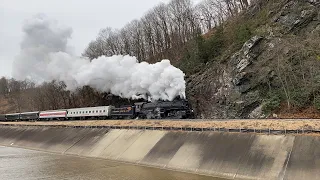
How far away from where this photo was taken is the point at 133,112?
63156 millimetres

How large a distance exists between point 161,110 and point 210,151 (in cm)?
2153

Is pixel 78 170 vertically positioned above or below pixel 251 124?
below

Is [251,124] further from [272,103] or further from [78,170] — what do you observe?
[78,170]

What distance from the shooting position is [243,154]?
3256 cm

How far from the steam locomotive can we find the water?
16.0 metres

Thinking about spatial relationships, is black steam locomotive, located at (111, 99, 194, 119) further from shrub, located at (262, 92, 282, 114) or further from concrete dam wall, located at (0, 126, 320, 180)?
shrub, located at (262, 92, 282, 114)

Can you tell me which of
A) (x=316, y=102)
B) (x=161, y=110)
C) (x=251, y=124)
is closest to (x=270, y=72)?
(x=316, y=102)

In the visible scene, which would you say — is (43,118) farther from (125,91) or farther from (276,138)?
(276,138)

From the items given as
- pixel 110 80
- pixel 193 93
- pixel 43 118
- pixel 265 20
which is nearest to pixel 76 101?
pixel 43 118

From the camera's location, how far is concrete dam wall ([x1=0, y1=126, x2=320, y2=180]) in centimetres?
2883

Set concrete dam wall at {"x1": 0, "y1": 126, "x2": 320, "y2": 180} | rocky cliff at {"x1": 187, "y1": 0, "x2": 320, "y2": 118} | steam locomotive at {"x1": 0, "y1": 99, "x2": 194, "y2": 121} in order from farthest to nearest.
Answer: steam locomotive at {"x1": 0, "y1": 99, "x2": 194, "y2": 121} → rocky cliff at {"x1": 187, "y1": 0, "x2": 320, "y2": 118} → concrete dam wall at {"x1": 0, "y1": 126, "x2": 320, "y2": 180}

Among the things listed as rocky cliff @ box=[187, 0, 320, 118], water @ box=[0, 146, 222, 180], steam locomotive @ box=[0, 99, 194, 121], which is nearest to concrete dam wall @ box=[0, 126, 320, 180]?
water @ box=[0, 146, 222, 180]

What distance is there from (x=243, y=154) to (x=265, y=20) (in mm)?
42160

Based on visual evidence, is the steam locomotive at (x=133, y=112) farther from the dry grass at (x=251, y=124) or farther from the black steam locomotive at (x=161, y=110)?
the dry grass at (x=251, y=124)
